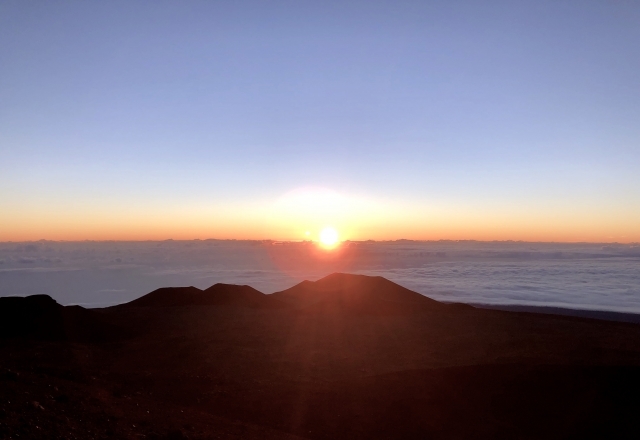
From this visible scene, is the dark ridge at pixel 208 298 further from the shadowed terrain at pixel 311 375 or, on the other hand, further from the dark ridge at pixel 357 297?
the shadowed terrain at pixel 311 375

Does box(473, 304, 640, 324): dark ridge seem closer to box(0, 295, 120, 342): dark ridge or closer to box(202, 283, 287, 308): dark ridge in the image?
box(202, 283, 287, 308): dark ridge

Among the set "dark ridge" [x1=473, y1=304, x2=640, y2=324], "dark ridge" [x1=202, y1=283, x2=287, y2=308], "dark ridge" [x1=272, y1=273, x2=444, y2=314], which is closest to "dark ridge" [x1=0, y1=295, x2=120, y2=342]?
"dark ridge" [x1=202, y1=283, x2=287, y2=308]

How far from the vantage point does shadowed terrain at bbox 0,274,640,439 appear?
7527 millimetres

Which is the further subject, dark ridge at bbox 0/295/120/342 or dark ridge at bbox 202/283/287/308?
dark ridge at bbox 202/283/287/308

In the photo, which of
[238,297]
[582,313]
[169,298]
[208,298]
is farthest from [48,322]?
[582,313]

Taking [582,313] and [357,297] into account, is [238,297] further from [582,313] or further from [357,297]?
[582,313]

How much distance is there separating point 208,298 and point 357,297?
909 cm

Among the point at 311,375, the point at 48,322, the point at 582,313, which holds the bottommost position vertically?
the point at 582,313

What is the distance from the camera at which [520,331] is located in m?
20.2

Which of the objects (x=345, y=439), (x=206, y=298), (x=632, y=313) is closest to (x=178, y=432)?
(x=345, y=439)

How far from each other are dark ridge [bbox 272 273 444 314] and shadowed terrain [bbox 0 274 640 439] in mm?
1932

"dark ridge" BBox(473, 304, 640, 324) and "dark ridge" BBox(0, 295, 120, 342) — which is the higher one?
"dark ridge" BBox(0, 295, 120, 342)

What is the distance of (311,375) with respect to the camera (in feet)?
42.8

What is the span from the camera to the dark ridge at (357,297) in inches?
1044
